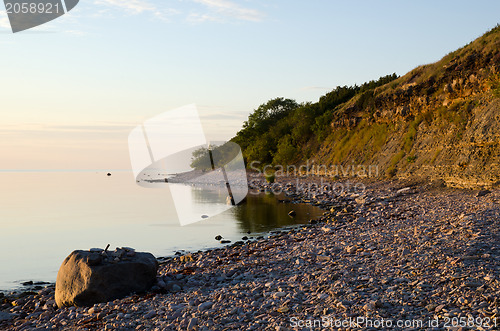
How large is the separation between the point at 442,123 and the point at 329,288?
33.3 meters

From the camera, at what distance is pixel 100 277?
11.6m

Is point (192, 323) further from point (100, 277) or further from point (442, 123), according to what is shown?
point (442, 123)

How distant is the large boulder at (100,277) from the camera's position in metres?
11.6

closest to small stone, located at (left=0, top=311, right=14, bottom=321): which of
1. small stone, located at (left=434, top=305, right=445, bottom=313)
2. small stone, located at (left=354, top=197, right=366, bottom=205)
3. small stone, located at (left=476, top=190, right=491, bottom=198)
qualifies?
small stone, located at (left=434, top=305, right=445, bottom=313)

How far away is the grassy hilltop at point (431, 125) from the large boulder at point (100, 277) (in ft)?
78.1

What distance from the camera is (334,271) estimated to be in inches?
436

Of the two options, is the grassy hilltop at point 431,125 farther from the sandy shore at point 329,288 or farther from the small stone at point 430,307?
the small stone at point 430,307

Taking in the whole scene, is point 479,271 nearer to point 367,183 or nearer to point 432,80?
point 367,183

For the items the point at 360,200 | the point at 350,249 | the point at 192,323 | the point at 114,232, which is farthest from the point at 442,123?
the point at 192,323

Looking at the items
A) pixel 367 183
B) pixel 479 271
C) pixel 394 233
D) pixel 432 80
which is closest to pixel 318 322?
pixel 479 271

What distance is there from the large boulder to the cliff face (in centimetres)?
2379

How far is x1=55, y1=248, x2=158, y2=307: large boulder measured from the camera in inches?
455

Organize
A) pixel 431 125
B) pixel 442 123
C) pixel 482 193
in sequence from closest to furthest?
pixel 482 193, pixel 442 123, pixel 431 125

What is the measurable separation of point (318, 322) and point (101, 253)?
7.74m
